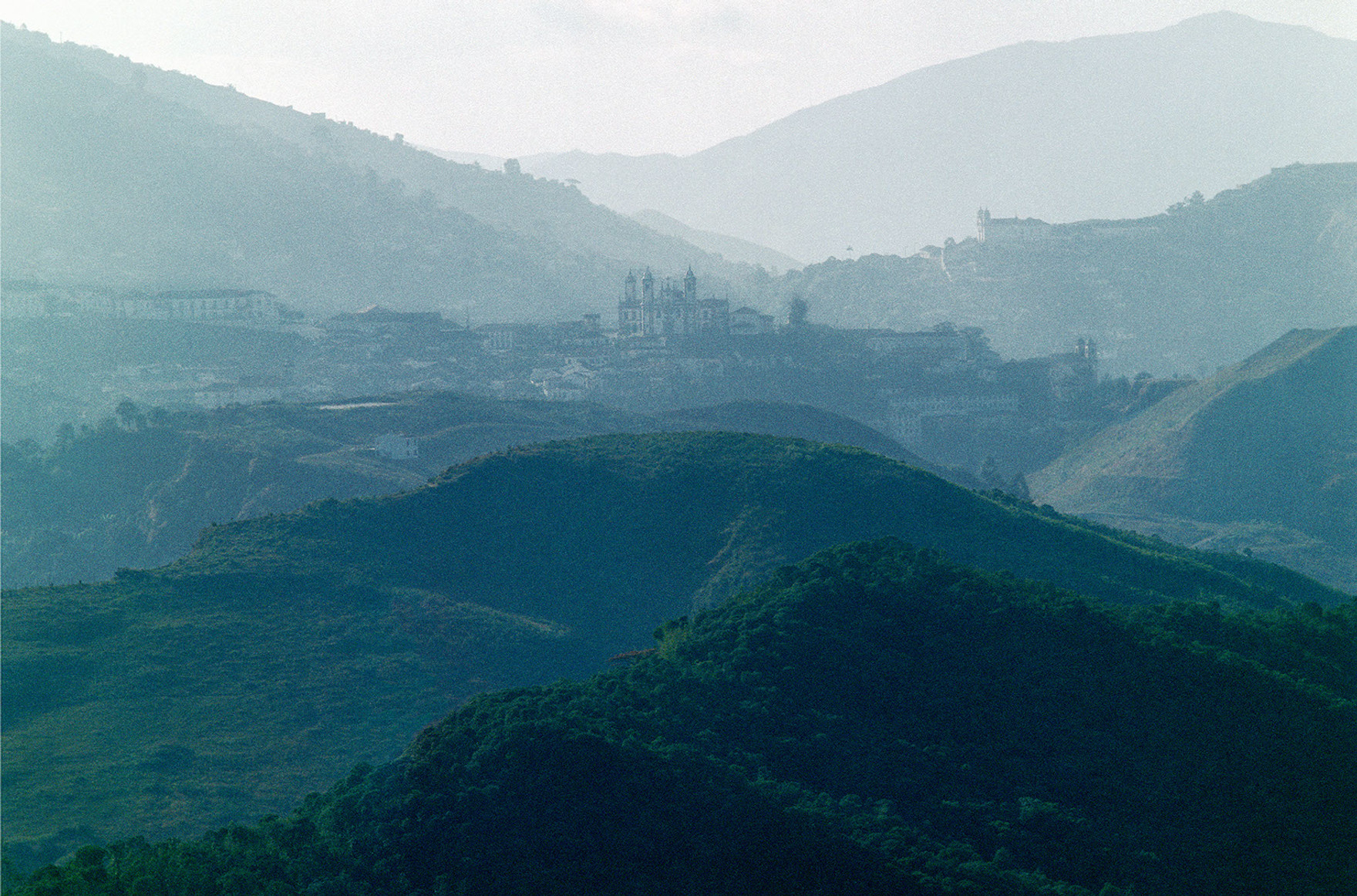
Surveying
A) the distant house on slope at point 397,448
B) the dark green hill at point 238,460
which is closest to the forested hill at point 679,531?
the dark green hill at point 238,460

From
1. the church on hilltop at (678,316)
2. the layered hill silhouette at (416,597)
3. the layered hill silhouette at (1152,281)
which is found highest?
the layered hill silhouette at (1152,281)

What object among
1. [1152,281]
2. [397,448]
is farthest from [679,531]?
[1152,281]

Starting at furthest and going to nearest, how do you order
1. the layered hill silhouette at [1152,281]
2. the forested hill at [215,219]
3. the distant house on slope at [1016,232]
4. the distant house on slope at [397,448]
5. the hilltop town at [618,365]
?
the distant house on slope at [1016,232] → the layered hill silhouette at [1152,281] → the forested hill at [215,219] → the hilltop town at [618,365] → the distant house on slope at [397,448]

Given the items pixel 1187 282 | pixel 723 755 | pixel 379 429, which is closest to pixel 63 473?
pixel 379 429

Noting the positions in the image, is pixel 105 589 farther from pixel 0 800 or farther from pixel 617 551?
pixel 617 551

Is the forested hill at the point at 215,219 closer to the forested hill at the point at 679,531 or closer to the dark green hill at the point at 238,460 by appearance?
the dark green hill at the point at 238,460

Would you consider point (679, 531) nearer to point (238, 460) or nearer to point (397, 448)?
point (397, 448)
